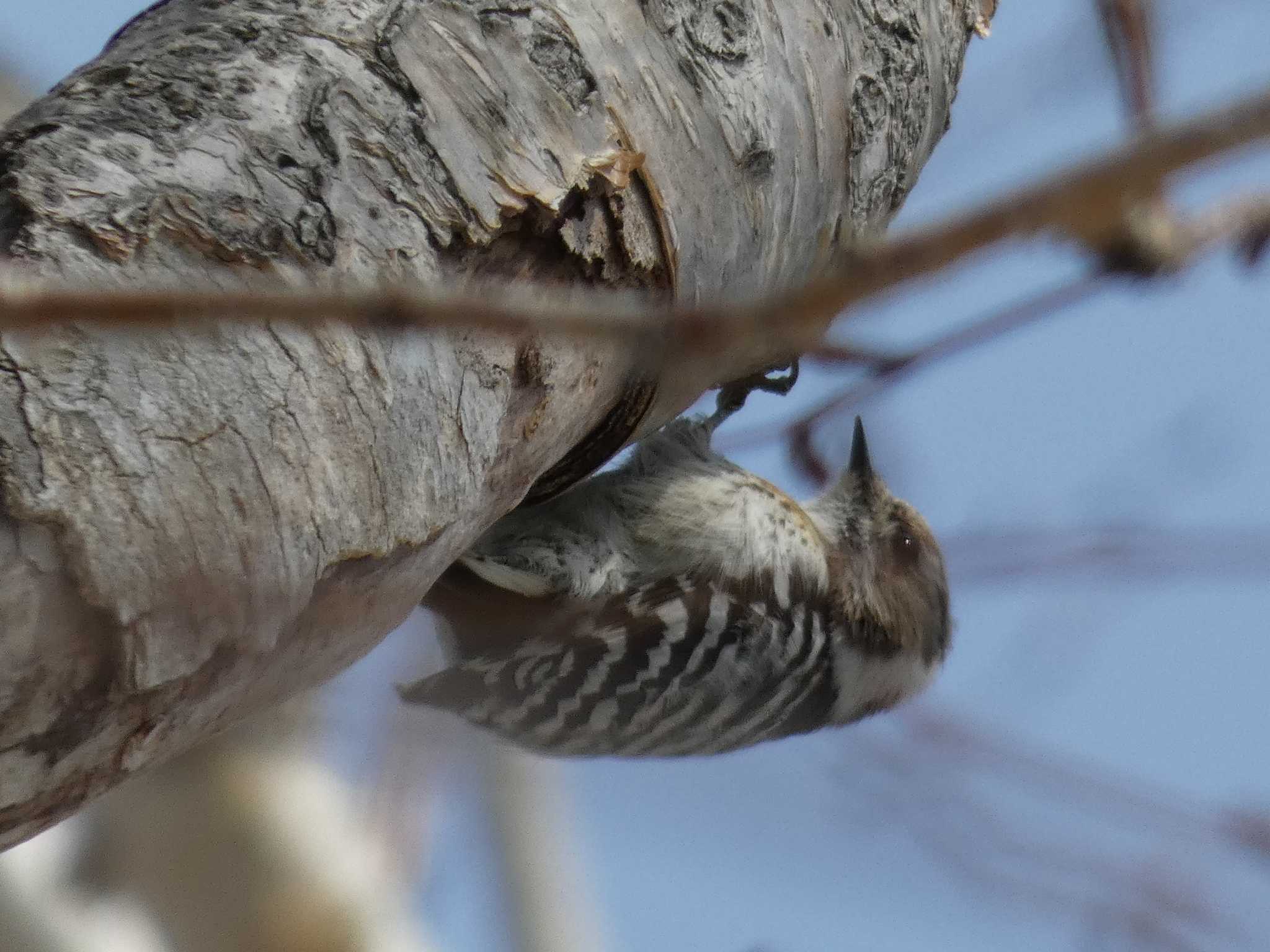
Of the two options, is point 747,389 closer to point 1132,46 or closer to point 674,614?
point 674,614

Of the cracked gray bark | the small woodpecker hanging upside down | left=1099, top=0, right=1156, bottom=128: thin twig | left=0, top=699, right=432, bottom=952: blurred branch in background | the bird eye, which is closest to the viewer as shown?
the cracked gray bark

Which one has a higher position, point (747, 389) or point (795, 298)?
point (747, 389)

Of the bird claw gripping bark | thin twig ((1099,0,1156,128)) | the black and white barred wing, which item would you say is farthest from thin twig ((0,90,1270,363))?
the bird claw gripping bark

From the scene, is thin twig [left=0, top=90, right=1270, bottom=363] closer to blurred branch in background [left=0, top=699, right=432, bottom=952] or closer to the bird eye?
the bird eye

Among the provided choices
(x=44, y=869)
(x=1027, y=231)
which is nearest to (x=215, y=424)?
(x=1027, y=231)

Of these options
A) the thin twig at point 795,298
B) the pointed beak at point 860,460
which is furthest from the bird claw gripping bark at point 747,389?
the thin twig at point 795,298

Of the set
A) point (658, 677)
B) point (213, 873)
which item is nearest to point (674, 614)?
point (658, 677)

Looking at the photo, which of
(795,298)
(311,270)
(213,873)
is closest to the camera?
(795,298)
